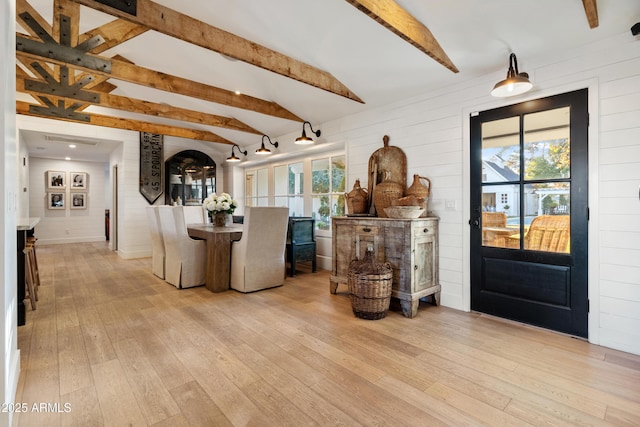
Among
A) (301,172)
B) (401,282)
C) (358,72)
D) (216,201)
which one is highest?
(358,72)

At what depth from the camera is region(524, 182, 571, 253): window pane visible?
2645 millimetres

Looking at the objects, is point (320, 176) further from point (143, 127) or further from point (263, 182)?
point (143, 127)

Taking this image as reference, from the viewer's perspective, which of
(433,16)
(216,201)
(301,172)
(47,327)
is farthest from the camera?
(301,172)

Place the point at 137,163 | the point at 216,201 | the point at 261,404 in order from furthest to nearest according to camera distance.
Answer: the point at 137,163
the point at 216,201
the point at 261,404

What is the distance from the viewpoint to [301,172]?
5855mm

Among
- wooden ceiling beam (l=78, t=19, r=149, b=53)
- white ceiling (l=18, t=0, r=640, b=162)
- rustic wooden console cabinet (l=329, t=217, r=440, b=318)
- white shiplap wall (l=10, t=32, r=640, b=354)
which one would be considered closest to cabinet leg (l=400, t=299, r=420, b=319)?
rustic wooden console cabinet (l=329, t=217, r=440, b=318)

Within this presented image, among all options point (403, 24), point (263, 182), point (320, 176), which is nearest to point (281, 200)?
point (263, 182)

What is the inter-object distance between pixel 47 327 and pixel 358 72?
3.89 meters

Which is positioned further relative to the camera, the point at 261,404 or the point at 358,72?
the point at 358,72

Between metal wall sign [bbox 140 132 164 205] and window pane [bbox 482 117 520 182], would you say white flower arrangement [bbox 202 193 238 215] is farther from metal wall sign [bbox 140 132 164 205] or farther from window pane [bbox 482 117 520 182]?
window pane [bbox 482 117 520 182]

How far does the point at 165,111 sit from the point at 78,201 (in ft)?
19.1

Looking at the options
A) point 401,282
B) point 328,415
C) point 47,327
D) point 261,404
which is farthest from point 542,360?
point 47,327

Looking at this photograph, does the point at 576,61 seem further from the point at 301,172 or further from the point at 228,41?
the point at 301,172

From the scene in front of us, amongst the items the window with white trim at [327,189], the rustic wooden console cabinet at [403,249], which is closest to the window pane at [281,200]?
the window with white trim at [327,189]
